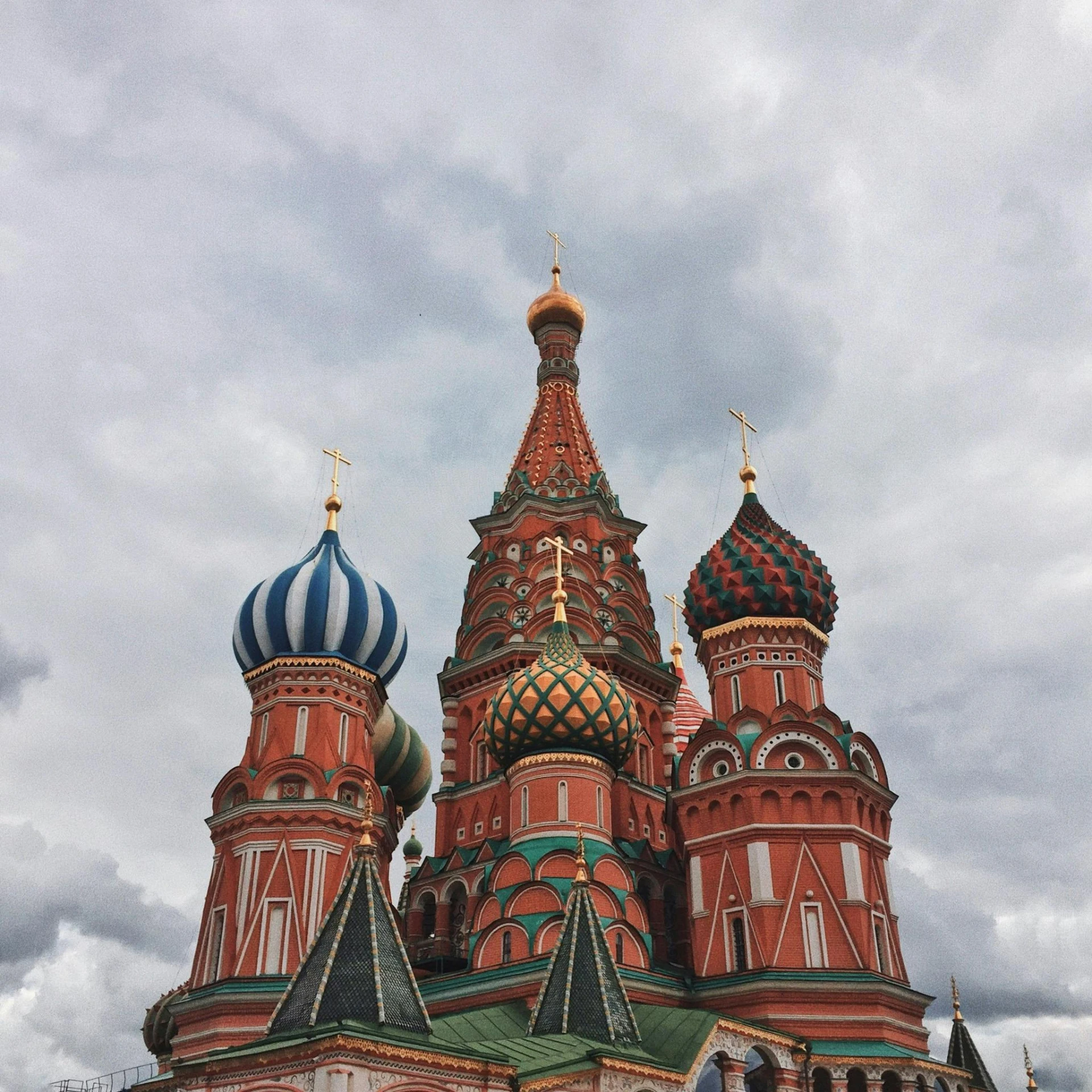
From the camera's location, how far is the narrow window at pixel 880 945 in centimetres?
2042

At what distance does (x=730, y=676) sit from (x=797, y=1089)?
7.68m

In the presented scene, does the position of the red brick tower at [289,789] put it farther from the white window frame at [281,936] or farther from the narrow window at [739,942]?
the narrow window at [739,942]

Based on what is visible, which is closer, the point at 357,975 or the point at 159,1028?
the point at 357,975

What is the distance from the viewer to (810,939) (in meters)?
20.1

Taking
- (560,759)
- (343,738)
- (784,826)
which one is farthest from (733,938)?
(343,738)

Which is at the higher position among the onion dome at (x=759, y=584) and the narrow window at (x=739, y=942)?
the onion dome at (x=759, y=584)

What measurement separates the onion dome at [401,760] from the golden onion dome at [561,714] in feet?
16.4

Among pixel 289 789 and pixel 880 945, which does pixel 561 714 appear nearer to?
pixel 289 789

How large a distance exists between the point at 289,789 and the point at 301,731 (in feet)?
3.86

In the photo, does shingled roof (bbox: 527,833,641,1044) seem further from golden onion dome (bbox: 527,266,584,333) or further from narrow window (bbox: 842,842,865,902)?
golden onion dome (bbox: 527,266,584,333)

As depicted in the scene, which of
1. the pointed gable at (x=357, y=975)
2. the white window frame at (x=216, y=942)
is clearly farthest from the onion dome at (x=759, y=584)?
the pointed gable at (x=357, y=975)

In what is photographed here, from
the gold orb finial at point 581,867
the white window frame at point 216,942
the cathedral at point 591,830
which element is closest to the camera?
the gold orb finial at point 581,867

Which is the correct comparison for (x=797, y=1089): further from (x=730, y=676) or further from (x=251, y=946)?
(x=251, y=946)

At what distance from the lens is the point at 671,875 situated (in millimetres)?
23453
